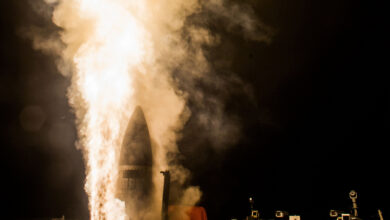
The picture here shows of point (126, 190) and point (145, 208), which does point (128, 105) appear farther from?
point (145, 208)

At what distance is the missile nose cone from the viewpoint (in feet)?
86.7

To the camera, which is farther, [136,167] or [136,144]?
[136,144]

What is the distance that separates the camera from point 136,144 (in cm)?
2658

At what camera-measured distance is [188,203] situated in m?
35.5

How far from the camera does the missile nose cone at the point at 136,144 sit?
86.7 feet

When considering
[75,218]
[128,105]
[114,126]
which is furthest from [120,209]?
[75,218]

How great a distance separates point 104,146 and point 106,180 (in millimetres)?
3232

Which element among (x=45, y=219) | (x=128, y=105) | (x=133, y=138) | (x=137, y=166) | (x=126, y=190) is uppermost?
(x=128, y=105)

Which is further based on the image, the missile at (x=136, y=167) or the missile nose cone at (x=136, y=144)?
the missile nose cone at (x=136, y=144)

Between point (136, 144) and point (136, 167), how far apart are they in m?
1.95

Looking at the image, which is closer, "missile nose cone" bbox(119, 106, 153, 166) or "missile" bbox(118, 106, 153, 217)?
→ "missile" bbox(118, 106, 153, 217)

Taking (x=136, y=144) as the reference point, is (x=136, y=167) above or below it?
below

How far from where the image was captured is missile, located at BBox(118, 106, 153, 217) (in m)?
26.2

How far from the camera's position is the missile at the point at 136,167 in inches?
1032
